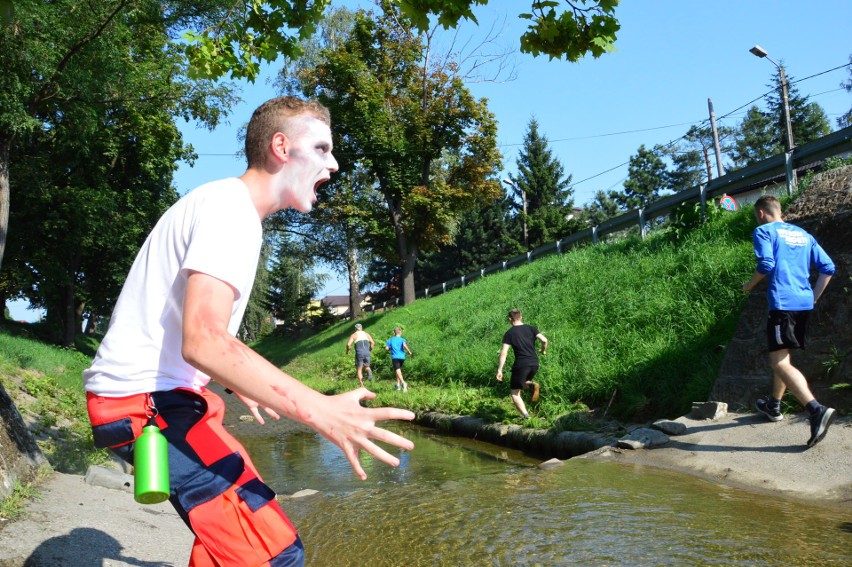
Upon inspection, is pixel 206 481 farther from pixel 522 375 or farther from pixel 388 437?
pixel 522 375

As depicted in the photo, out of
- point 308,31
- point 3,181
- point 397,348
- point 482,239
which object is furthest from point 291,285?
point 308,31

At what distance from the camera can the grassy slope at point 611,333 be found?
9.80 meters

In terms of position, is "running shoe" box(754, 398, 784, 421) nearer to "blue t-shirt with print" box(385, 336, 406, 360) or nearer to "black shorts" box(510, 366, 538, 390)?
"black shorts" box(510, 366, 538, 390)

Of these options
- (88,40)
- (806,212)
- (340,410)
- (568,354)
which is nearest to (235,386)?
(340,410)

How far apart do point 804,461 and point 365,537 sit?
3718 mm

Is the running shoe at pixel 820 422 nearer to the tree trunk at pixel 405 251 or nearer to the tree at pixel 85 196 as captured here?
the tree at pixel 85 196

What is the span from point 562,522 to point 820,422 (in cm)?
257

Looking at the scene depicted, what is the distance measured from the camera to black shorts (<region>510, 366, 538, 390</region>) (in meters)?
10.6

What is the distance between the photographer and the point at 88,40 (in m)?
14.1

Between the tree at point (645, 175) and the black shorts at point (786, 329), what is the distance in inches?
3112

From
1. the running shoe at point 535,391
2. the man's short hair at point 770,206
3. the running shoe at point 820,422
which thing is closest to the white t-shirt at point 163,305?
the running shoe at point 820,422

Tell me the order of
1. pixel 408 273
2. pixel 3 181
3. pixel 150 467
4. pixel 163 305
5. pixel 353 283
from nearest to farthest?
pixel 150 467, pixel 163 305, pixel 3 181, pixel 408 273, pixel 353 283

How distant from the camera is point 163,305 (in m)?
2.20

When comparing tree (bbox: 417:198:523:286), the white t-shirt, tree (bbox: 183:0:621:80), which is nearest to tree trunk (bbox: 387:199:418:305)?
tree (bbox: 417:198:523:286)
